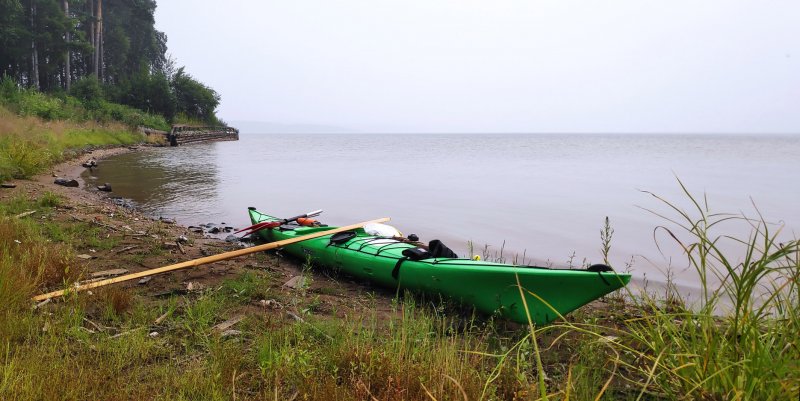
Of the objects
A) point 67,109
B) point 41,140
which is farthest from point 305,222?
point 67,109

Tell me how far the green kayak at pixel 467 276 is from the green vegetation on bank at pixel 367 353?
0.29 m

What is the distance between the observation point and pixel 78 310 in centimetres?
310

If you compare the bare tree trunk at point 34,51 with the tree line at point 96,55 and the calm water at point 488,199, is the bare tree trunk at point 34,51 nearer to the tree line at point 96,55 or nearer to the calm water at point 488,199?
the tree line at point 96,55

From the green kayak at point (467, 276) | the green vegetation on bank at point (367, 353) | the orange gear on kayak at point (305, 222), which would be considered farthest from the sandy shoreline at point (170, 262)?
the orange gear on kayak at point (305, 222)

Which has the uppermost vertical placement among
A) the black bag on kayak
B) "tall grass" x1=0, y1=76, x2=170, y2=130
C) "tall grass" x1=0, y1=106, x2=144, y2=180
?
"tall grass" x1=0, y1=76, x2=170, y2=130

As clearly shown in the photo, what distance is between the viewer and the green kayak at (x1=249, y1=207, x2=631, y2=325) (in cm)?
348

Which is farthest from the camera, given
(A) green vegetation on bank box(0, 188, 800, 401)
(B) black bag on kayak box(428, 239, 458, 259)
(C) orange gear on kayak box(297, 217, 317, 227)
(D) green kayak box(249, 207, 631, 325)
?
(C) orange gear on kayak box(297, 217, 317, 227)

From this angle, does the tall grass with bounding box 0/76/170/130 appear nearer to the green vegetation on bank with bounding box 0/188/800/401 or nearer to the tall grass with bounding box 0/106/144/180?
the tall grass with bounding box 0/106/144/180

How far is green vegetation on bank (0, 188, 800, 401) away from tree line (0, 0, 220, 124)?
31724mm

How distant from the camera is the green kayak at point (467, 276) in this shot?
348 centimetres

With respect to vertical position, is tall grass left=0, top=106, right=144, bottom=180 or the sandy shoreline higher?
tall grass left=0, top=106, right=144, bottom=180

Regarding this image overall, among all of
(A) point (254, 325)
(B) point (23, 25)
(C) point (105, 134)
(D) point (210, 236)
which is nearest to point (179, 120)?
(B) point (23, 25)

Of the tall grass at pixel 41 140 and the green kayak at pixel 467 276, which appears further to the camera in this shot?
the tall grass at pixel 41 140

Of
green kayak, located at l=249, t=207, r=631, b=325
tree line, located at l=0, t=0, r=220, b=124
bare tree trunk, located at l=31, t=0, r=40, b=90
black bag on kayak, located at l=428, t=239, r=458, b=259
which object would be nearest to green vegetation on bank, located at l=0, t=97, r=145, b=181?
tree line, located at l=0, t=0, r=220, b=124
